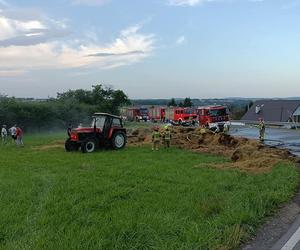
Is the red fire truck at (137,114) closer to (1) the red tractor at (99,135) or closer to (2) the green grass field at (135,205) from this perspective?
(1) the red tractor at (99,135)

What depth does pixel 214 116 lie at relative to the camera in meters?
49.0

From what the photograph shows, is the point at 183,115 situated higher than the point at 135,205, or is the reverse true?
the point at 135,205

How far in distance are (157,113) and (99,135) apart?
192 ft

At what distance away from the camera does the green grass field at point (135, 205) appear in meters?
7.23

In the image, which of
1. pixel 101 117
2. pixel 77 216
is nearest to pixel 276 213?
pixel 77 216

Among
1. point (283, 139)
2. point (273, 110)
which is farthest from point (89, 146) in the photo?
point (273, 110)

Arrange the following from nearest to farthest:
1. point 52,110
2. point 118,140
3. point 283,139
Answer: point 118,140 → point 283,139 → point 52,110

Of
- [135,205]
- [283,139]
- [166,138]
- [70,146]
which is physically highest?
[135,205]

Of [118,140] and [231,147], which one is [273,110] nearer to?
[231,147]

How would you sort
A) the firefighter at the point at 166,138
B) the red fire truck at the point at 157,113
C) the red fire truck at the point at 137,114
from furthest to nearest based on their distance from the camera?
the red fire truck at the point at 137,114 → the red fire truck at the point at 157,113 → the firefighter at the point at 166,138

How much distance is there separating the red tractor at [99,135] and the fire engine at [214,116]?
23.9 metres

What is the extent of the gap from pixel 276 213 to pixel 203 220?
1.93m

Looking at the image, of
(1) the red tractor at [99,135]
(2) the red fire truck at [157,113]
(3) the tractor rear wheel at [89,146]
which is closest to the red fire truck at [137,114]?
(2) the red fire truck at [157,113]

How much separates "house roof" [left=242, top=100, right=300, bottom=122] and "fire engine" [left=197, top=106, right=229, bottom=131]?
30.1 metres
